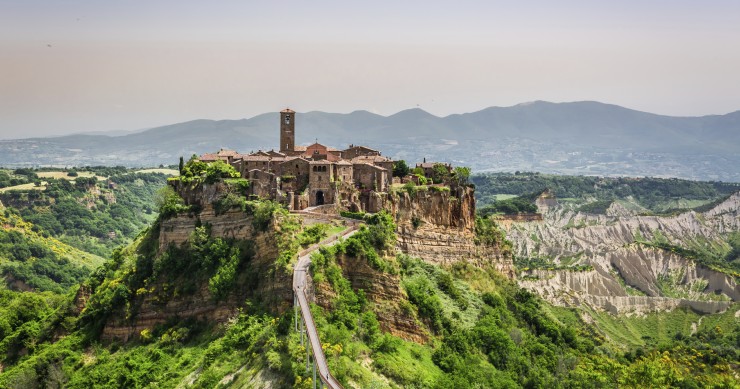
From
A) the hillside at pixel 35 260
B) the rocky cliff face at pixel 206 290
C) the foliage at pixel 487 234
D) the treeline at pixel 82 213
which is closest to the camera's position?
the rocky cliff face at pixel 206 290

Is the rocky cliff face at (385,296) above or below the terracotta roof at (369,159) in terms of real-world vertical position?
below

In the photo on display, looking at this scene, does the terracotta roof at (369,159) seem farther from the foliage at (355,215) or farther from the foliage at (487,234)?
the foliage at (487,234)

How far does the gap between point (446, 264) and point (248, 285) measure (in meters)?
22.2

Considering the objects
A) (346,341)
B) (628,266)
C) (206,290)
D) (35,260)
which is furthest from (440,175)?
(35,260)

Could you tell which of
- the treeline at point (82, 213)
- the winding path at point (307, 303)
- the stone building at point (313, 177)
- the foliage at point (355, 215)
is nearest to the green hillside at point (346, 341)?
the winding path at point (307, 303)

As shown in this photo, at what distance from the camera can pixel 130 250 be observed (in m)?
67.4

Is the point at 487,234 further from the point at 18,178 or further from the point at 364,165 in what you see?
the point at 18,178

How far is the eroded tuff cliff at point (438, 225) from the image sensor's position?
205ft

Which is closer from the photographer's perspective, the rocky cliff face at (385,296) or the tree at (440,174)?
the rocky cliff face at (385,296)

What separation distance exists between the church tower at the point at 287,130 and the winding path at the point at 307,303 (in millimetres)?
20500

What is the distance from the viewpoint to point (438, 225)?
66.6 m

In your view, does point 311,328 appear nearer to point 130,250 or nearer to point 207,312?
point 207,312

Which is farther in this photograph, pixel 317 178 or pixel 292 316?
pixel 317 178

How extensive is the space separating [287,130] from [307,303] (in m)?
35.0
